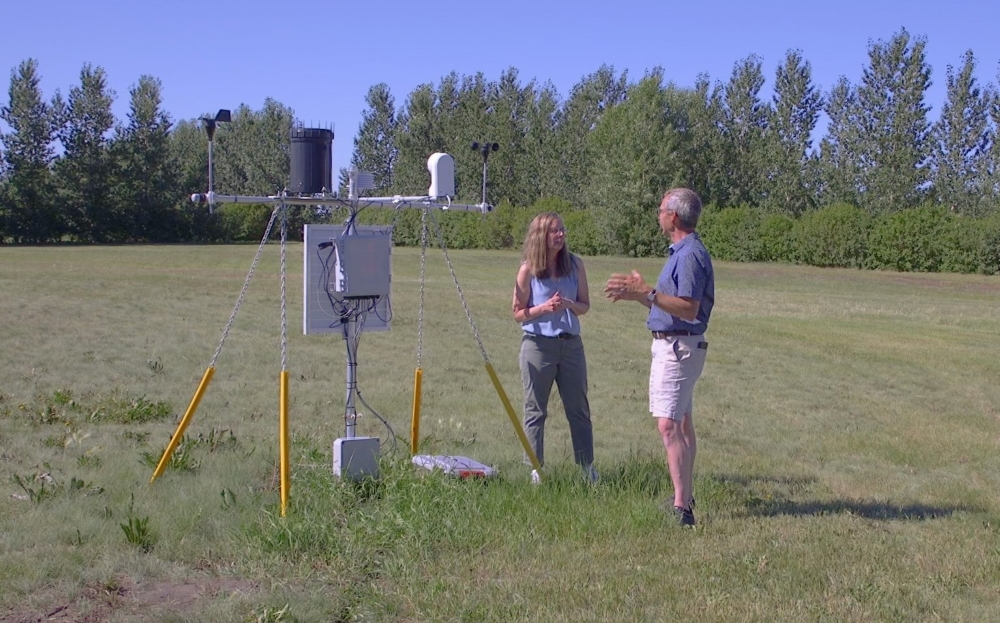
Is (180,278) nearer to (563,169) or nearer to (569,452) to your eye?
(569,452)

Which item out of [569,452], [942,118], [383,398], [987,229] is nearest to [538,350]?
[569,452]

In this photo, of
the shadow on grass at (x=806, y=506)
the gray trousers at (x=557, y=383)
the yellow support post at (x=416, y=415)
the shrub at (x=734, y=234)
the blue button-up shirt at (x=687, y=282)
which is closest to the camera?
the blue button-up shirt at (x=687, y=282)

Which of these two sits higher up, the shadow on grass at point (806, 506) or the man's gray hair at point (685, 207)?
the man's gray hair at point (685, 207)

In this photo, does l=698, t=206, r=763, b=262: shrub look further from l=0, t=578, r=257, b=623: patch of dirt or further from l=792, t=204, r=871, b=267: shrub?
l=0, t=578, r=257, b=623: patch of dirt

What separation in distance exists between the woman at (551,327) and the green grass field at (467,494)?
0.31 m

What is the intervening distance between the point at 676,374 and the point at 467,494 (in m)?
1.31

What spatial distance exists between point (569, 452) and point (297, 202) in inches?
120

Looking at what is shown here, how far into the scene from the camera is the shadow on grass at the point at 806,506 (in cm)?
599

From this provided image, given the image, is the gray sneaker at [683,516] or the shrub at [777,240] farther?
the shrub at [777,240]

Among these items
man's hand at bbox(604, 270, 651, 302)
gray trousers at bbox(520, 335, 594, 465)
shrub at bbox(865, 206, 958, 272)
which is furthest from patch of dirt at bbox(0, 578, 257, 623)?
shrub at bbox(865, 206, 958, 272)

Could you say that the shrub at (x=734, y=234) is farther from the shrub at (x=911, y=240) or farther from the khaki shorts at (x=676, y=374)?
the khaki shorts at (x=676, y=374)

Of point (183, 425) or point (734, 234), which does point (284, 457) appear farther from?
point (734, 234)

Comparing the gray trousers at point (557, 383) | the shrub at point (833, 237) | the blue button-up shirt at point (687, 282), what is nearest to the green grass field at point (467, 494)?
the gray trousers at point (557, 383)

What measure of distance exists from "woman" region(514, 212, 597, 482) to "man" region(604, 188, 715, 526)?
31.1 inches
